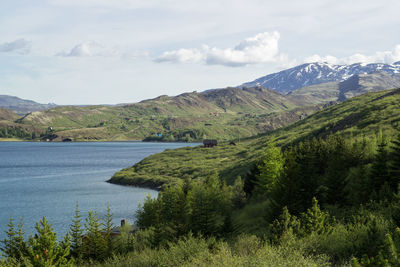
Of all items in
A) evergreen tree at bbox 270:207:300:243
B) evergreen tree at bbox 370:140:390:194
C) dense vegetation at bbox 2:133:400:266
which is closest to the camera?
dense vegetation at bbox 2:133:400:266

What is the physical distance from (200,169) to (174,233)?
119293 mm

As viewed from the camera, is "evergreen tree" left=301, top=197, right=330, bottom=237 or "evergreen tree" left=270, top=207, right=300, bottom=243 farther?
"evergreen tree" left=301, top=197, right=330, bottom=237

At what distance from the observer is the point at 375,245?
66.9 feet

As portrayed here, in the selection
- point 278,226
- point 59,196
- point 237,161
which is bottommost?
point 59,196

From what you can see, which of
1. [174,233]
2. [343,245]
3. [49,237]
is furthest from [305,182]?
[49,237]

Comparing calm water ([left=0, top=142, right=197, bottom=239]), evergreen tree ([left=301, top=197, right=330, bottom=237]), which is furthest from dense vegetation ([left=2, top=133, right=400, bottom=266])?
calm water ([left=0, top=142, right=197, bottom=239])

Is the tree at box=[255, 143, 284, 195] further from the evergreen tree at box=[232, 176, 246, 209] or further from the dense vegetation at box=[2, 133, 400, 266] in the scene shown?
the evergreen tree at box=[232, 176, 246, 209]

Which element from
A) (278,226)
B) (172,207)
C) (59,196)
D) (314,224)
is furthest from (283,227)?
(59,196)

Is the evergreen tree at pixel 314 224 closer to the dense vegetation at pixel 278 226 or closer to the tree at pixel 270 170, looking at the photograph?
the dense vegetation at pixel 278 226

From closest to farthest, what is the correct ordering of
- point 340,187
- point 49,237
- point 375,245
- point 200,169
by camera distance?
point 375,245 → point 49,237 → point 340,187 → point 200,169

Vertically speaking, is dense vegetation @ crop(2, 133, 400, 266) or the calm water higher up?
dense vegetation @ crop(2, 133, 400, 266)

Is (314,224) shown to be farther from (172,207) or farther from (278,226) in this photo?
(172,207)

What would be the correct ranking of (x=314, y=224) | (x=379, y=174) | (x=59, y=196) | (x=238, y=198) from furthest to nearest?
1. (x=59, y=196)
2. (x=238, y=198)
3. (x=379, y=174)
4. (x=314, y=224)

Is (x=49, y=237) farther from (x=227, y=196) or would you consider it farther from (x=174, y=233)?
(x=227, y=196)
